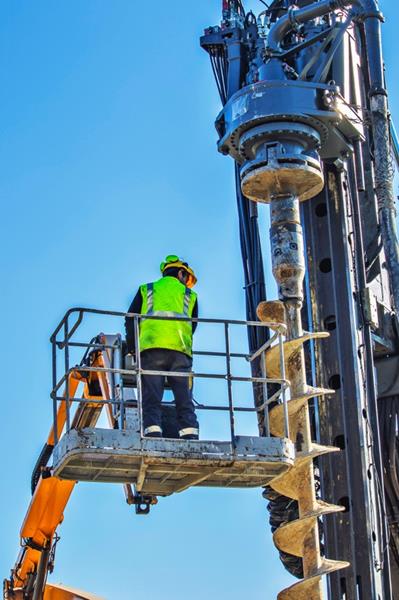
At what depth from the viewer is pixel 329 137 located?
54.0 ft

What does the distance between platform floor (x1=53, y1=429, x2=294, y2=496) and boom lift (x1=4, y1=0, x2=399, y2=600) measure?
16 millimetres

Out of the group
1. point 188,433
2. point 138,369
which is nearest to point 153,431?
point 188,433

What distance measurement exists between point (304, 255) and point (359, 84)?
2.29 m

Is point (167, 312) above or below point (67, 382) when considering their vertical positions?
above

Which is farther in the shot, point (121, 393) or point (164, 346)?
point (164, 346)

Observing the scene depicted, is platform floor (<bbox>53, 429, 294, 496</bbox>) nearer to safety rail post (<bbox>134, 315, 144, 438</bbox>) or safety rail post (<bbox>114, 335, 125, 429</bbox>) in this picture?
safety rail post (<bbox>134, 315, 144, 438</bbox>)

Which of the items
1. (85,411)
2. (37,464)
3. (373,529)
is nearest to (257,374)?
(373,529)

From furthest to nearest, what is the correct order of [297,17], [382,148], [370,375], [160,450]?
[382,148] < [297,17] < [370,375] < [160,450]

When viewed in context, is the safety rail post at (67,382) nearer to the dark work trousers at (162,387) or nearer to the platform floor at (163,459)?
the platform floor at (163,459)

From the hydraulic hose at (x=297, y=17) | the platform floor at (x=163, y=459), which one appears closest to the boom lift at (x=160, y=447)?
the platform floor at (x=163, y=459)

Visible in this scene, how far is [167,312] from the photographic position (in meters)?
14.5

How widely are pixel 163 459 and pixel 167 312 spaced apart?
4.89 feet

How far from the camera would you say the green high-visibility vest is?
14.4 meters

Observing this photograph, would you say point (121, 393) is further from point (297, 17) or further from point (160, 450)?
point (297, 17)
